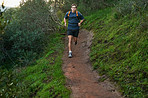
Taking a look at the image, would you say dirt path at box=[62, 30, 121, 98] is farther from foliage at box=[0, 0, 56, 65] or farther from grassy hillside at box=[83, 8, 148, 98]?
foliage at box=[0, 0, 56, 65]

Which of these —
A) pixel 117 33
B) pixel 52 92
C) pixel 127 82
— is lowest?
pixel 52 92

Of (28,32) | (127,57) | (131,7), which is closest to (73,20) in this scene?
(127,57)

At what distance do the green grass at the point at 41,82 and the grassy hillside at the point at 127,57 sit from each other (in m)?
1.67

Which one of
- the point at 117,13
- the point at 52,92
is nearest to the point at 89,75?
the point at 52,92

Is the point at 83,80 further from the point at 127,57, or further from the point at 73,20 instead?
the point at 73,20

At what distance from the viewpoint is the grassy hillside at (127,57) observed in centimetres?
494

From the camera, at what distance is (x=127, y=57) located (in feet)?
20.9

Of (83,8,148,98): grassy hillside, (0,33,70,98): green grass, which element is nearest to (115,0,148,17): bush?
(83,8,148,98): grassy hillside

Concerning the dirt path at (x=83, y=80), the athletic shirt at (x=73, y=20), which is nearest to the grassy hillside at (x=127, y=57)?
the dirt path at (x=83, y=80)

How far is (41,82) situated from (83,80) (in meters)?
1.79

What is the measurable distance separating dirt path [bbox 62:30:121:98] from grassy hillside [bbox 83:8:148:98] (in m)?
0.32

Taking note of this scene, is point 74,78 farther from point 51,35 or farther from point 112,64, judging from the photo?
point 51,35

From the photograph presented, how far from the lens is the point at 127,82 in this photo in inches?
204

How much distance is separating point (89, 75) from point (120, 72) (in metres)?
1.33
